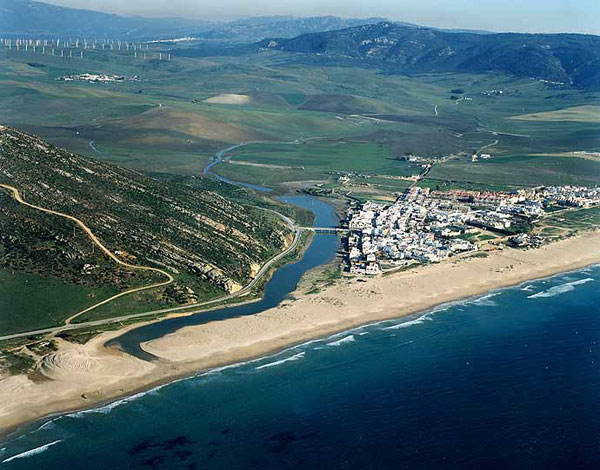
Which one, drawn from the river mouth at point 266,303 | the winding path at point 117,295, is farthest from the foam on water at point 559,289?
the winding path at point 117,295

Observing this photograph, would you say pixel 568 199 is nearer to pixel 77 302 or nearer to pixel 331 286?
pixel 331 286

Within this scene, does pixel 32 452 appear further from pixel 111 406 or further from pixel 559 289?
pixel 559 289

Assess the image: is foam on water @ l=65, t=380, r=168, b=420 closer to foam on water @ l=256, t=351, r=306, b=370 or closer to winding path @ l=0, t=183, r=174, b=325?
foam on water @ l=256, t=351, r=306, b=370

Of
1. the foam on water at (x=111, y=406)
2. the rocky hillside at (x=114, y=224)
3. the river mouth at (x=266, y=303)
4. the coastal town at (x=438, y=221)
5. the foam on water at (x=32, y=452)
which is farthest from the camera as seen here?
the coastal town at (x=438, y=221)

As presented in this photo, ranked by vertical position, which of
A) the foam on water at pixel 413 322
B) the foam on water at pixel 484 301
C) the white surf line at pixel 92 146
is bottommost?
the foam on water at pixel 413 322

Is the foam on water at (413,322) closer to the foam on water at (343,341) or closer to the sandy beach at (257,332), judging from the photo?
the sandy beach at (257,332)

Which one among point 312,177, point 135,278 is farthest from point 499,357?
point 312,177

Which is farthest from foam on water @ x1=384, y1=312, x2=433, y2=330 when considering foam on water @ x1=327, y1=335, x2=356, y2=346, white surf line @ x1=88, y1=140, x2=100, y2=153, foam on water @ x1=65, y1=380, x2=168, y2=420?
white surf line @ x1=88, y1=140, x2=100, y2=153

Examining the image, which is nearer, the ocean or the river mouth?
the ocean
